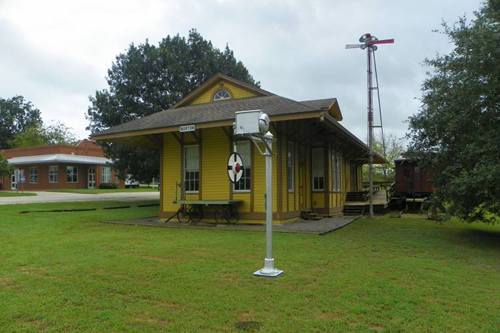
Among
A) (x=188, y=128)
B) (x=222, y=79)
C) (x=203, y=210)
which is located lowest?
(x=203, y=210)

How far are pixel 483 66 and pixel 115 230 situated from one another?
9.85 meters

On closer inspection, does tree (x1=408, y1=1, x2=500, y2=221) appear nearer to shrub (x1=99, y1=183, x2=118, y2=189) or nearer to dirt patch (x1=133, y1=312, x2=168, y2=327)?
dirt patch (x1=133, y1=312, x2=168, y2=327)

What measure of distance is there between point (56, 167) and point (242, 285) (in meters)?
40.9

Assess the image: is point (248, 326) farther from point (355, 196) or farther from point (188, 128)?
point (355, 196)

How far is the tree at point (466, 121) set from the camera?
900cm

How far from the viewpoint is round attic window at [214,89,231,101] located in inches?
646

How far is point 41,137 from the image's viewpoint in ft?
199

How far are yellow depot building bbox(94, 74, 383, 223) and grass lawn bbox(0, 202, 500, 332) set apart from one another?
3.32 m

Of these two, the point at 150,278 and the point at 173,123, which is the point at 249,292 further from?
the point at 173,123

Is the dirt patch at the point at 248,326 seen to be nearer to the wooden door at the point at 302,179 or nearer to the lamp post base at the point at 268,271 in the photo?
the lamp post base at the point at 268,271

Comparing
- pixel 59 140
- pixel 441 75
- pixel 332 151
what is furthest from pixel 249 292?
pixel 59 140

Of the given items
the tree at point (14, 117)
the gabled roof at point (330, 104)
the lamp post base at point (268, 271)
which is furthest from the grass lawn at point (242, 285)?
the tree at point (14, 117)

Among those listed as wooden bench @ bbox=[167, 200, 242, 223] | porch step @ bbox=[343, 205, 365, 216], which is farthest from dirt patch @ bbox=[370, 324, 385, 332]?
porch step @ bbox=[343, 205, 365, 216]

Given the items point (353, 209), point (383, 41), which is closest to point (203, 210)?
point (353, 209)
